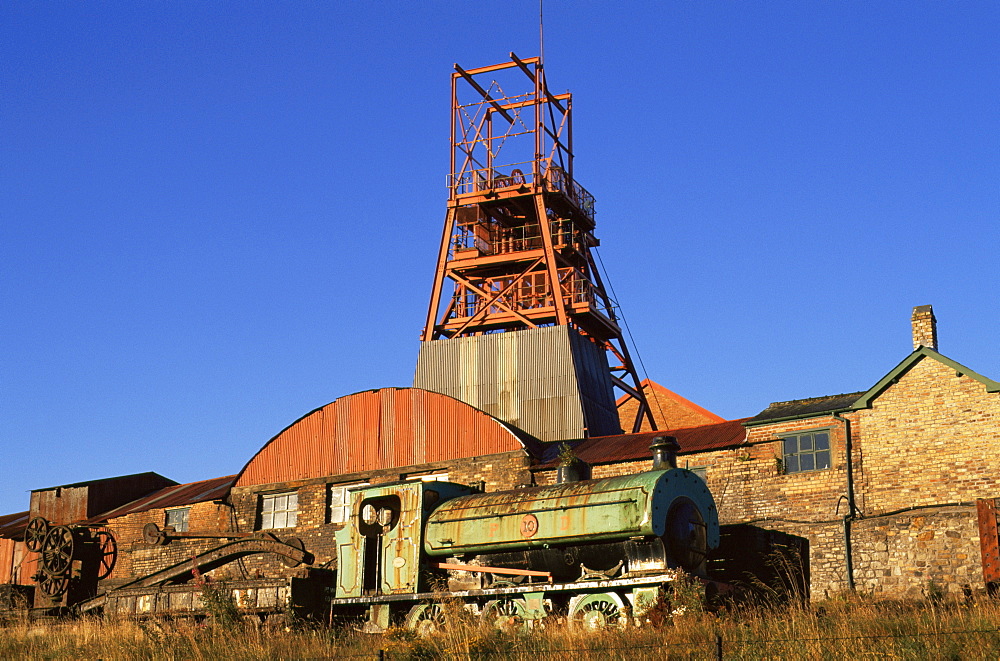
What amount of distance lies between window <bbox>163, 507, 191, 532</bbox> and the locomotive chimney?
18.5 meters

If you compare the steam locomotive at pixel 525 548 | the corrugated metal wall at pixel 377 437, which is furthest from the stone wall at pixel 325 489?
the steam locomotive at pixel 525 548

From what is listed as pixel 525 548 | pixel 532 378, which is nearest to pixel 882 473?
pixel 525 548

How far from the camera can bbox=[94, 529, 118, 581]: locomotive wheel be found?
3522 cm

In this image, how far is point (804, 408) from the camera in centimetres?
2667

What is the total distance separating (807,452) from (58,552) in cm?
2172

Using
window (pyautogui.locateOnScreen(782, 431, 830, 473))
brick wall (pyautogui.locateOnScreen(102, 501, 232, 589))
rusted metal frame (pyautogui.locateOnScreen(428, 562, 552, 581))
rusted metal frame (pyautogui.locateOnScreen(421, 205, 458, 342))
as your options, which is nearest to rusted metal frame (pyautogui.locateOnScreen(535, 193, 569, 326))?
rusted metal frame (pyautogui.locateOnScreen(421, 205, 458, 342))

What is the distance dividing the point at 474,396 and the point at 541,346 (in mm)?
2738

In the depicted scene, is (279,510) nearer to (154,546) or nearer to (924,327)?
(154,546)

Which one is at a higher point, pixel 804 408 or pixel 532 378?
pixel 532 378

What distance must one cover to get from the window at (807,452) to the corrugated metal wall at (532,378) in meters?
9.75

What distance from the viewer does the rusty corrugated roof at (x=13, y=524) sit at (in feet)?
128

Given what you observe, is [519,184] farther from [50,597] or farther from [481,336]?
[50,597]

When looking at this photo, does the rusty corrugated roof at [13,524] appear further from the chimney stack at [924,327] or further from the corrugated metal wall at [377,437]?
the chimney stack at [924,327]

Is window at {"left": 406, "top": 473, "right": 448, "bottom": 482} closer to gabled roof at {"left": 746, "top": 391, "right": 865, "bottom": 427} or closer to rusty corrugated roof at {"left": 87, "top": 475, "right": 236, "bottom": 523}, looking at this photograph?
rusty corrugated roof at {"left": 87, "top": 475, "right": 236, "bottom": 523}
